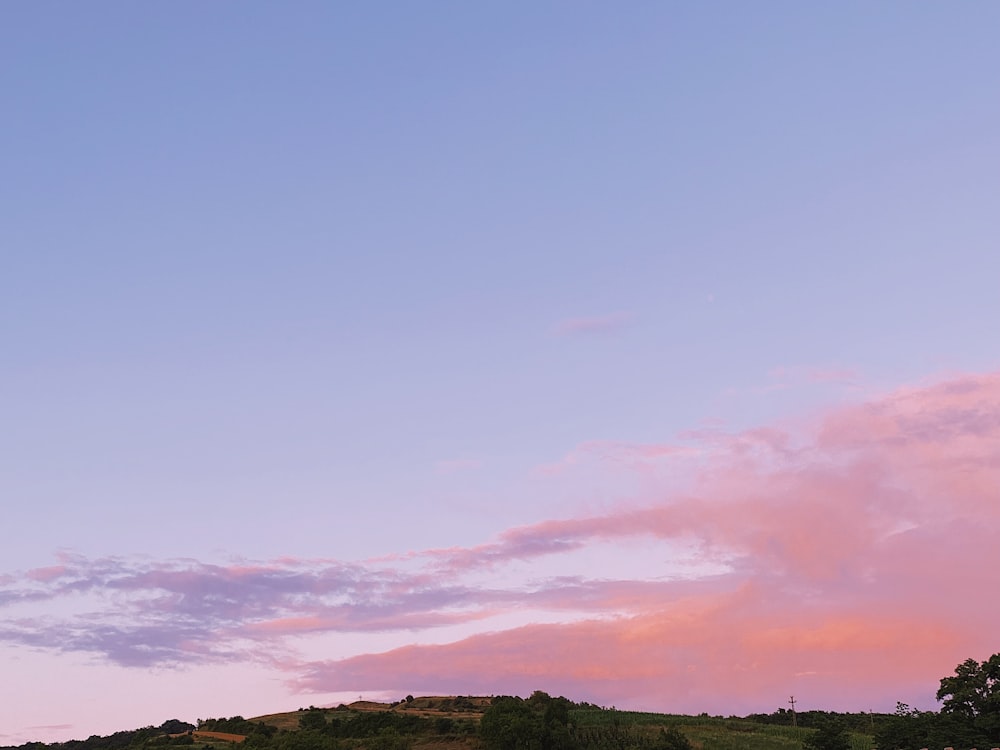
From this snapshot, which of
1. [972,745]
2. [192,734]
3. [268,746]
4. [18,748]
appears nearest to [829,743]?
[972,745]

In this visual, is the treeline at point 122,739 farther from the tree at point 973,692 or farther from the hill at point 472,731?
the tree at point 973,692

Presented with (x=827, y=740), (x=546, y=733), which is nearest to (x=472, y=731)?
(x=546, y=733)

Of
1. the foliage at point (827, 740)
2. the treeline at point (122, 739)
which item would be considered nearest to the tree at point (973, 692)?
the foliage at point (827, 740)

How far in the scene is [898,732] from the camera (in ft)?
217

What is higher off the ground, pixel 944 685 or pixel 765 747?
pixel 944 685

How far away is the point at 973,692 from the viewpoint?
6303 centimetres

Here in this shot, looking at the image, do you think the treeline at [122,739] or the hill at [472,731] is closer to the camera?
the hill at [472,731]

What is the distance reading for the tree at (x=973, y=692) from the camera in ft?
202

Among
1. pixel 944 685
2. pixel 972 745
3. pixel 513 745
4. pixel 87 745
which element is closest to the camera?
pixel 972 745

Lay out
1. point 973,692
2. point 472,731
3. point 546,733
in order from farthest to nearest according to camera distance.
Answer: point 472,731 → point 546,733 → point 973,692

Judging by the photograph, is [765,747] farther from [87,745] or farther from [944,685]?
[87,745]

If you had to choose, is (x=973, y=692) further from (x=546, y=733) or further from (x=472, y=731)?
(x=472, y=731)

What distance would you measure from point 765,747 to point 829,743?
76.2 ft

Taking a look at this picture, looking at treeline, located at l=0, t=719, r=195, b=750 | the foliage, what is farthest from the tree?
treeline, located at l=0, t=719, r=195, b=750
